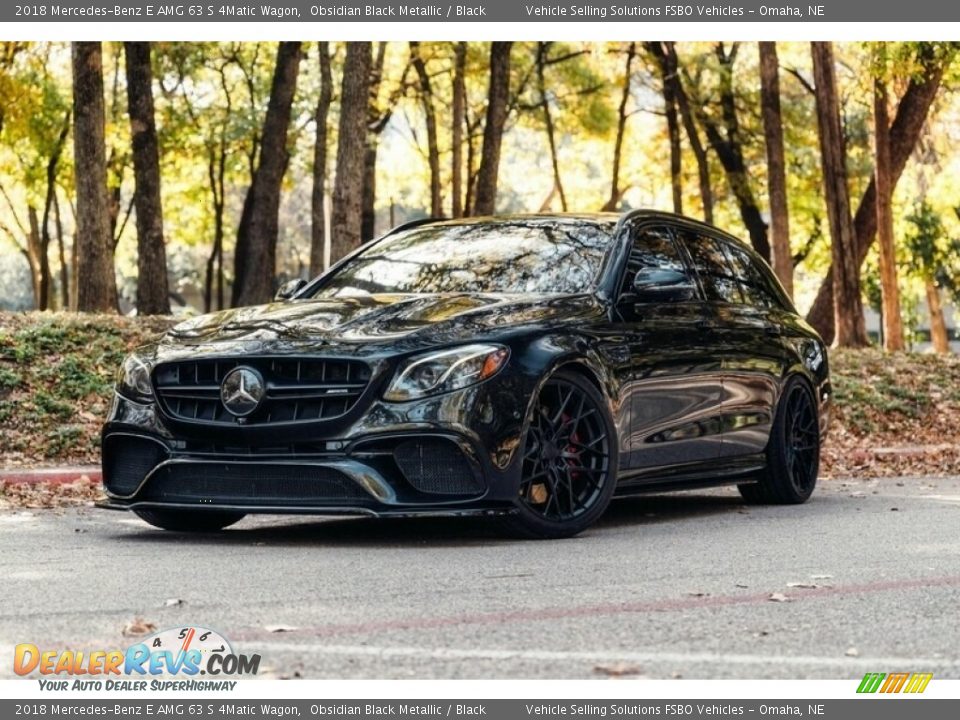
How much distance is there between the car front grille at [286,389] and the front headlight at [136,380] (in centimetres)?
26

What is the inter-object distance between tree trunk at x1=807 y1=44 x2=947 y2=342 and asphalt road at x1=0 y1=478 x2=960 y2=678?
18.4 m

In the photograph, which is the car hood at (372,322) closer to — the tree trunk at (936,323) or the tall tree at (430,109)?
the tall tree at (430,109)

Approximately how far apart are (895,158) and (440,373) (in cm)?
2221

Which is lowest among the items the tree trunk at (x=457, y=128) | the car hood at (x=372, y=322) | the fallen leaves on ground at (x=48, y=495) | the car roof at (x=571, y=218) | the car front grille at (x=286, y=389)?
the fallen leaves on ground at (x=48, y=495)

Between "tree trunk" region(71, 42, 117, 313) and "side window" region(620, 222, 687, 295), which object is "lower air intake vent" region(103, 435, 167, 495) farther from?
"tree trunk" region(71, 42, 117, 313)

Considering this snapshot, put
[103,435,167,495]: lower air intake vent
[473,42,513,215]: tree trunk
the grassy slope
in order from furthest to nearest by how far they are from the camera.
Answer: [473,42,513,215]: tree trunk
the grassy slope
[103,435,167,495]: lower air intake vent

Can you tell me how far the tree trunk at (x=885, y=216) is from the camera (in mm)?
27750

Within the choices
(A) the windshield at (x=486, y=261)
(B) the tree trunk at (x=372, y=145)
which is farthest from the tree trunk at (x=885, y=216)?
(A) the windshield at (x=486, y=261)

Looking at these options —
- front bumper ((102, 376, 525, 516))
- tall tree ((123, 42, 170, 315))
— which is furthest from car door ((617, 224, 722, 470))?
tall tree ((123, 42, 170, 315))

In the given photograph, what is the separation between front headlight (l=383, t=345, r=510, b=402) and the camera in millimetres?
7656

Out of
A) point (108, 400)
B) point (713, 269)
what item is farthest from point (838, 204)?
point (713, 269)

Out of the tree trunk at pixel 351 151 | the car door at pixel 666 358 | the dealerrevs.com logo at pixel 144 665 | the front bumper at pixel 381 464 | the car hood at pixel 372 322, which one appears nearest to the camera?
the dealerrevs.com logo at pixel 144 665

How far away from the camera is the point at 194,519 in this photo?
8898mm

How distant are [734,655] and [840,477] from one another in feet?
29.6
